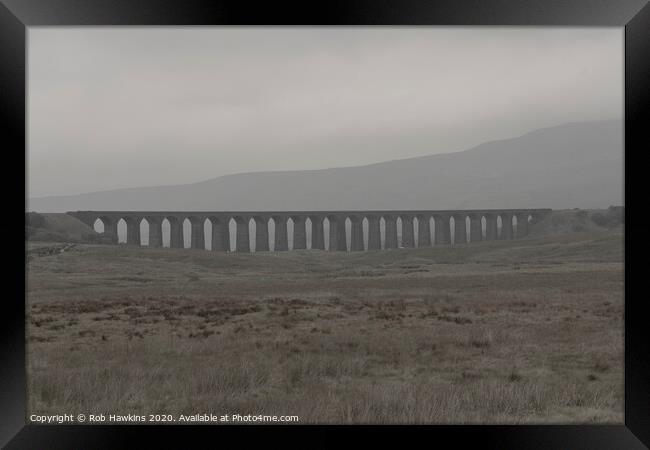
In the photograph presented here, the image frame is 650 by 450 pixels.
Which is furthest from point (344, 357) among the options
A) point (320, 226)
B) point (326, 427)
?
point (320, 226)

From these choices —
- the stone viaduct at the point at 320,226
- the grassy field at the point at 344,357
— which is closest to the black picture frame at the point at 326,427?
the grassy field at the point at 344,357

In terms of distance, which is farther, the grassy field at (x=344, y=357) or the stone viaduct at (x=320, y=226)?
the stone viaduct at (x=320, y=226)

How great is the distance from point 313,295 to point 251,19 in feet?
89.9

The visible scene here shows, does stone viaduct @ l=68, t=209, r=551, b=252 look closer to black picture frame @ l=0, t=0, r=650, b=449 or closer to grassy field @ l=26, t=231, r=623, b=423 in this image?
A: grassy field @ l=26, t=231, r=623, b=423

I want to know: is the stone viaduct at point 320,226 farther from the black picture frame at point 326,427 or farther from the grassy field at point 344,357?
the black picture frame at point 326,427

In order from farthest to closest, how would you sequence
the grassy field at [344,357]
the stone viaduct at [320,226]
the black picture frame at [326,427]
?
the stone viaduct at [320,226], the grassy field at [344,357], the black picture frame at [326,427]

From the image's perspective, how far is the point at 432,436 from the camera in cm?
511

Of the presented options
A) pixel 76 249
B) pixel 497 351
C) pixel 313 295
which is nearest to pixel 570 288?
pixel 313 295

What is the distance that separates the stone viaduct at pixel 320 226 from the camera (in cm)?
8529

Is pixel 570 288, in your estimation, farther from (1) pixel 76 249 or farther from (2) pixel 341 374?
(1) pixel 76 249

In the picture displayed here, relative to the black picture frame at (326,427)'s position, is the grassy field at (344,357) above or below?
below

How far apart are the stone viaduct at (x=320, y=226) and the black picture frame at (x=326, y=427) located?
81683mm

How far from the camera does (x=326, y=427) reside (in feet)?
16.9


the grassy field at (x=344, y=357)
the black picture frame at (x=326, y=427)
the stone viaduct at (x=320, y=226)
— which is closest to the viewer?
the black picture frame at (x=326, y=427)
